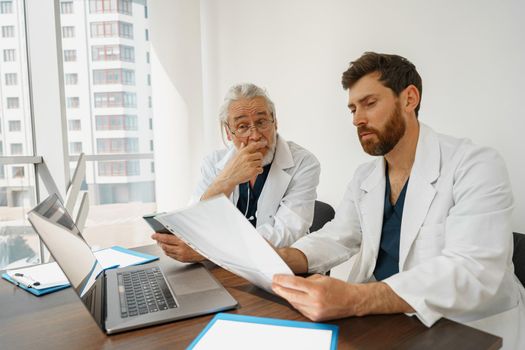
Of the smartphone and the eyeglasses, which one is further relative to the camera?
the eyeglasses

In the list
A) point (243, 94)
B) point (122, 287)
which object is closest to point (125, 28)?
point (243, 94)

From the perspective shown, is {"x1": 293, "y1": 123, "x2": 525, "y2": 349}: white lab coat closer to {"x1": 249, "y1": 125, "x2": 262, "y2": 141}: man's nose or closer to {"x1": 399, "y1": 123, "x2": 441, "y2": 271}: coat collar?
{"x1": 399, "y1": 123, "x2": 441, "y2": 271}: coat collar

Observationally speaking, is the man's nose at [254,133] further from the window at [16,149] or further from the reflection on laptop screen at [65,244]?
the window at [16,149]

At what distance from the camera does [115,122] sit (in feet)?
15.0

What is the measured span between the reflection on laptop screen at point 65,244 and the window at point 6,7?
224 cm

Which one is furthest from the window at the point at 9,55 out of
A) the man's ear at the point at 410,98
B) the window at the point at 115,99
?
the man's ear at the point at 410,98

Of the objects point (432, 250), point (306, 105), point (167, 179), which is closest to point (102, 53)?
point (167, 179)

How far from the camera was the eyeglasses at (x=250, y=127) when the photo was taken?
1.60m

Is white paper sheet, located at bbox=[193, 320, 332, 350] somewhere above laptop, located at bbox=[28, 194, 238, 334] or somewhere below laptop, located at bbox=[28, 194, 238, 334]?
below

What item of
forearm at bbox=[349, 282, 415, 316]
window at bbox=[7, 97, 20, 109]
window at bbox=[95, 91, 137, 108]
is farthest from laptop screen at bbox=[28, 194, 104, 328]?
window at bbox=[95, 91, 137, 108]

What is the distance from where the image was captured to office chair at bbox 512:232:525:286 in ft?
3.73

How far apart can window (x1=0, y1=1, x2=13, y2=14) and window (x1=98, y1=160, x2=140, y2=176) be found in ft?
6.39

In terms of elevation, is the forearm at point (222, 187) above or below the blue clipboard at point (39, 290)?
above

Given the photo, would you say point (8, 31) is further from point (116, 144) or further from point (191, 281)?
point (191, 281)
